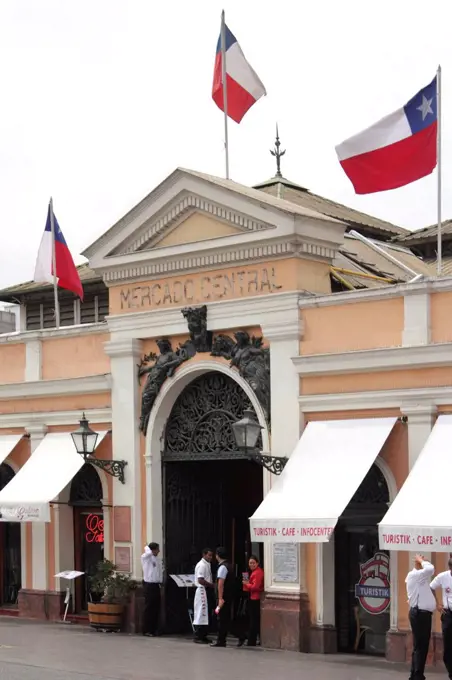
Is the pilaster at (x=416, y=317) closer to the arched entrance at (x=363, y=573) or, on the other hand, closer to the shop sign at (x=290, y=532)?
the arched entrance at (x=363, y=573)

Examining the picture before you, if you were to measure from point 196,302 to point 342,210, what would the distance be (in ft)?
26.8

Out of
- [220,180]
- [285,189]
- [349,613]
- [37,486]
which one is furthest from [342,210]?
[349,613]

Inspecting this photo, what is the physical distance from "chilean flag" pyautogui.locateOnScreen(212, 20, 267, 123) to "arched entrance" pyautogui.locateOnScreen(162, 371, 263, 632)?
4.44 metres

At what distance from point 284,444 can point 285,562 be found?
1628 millimetres

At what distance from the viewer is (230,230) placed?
1959cm

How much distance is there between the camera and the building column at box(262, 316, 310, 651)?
59.4ft

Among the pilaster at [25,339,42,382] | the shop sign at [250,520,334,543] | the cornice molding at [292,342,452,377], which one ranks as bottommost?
the shop sign at [250,520,334,543]

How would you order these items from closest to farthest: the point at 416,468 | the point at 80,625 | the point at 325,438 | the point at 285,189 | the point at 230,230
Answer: the point at 416,468, the point at 325,438, the point at 230,230, the point at 80,625, the point at 285,189

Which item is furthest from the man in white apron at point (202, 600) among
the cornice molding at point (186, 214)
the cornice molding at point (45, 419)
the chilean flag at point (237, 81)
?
the chilean flag at point (237, 81)

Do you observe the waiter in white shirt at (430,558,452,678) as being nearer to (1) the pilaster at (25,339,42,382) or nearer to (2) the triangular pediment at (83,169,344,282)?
(2) the triangular pediment at (83,169,344,282)

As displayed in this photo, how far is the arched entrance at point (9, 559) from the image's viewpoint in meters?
23.3

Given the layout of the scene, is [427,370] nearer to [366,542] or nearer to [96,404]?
[366,542]

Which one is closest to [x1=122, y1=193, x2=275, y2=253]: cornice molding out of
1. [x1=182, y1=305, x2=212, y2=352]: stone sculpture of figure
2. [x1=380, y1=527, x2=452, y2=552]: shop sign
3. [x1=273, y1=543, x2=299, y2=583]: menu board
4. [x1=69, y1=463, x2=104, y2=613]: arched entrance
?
[x1=182, y1=305, x2=212, y2=352]: stone sculpture of figure

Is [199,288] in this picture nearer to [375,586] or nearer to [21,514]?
[21,514]
